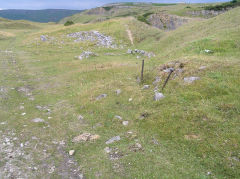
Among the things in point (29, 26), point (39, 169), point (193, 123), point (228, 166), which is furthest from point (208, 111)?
point (29, 26)

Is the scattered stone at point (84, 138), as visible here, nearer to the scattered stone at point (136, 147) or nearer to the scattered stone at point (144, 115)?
the scattered stone at point (136, 147)

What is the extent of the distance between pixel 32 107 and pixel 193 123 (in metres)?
11.0

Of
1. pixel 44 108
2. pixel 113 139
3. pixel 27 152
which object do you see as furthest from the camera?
pixel 44 108

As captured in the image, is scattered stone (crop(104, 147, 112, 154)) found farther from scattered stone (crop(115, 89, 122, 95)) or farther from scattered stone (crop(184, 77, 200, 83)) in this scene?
scattered stone (crop(184, 77, 200, 83))

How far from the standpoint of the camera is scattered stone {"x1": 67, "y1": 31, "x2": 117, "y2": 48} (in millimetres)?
40812

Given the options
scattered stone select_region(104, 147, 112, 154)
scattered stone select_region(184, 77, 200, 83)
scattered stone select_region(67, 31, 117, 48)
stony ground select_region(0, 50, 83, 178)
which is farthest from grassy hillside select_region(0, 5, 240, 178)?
scattered stone select_region(67, 31, 117, 48)

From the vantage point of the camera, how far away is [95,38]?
43594mm

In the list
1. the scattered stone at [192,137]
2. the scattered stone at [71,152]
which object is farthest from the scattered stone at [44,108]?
the scattered stone at [192,137]

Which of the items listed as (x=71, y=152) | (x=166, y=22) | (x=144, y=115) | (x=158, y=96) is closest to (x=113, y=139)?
(x=71, y=152)

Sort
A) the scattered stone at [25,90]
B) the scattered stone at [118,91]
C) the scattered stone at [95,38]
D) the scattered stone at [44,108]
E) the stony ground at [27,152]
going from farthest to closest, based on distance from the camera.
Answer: the scattered stone at [95,38], the scattered stone at [25,90], the scattered stone at [118,91], the scattered stone at [44,108], the stony ground at [27,152]

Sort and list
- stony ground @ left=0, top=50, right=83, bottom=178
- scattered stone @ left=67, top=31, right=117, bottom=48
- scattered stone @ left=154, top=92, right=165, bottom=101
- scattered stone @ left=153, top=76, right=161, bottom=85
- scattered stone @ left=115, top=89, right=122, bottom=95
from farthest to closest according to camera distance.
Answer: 1. scattered stone @ left=67, top=31, right=117, bottom=48
2. scattered stone @ left=115, top=89, right=122, bottom=95
3. scattered stone @ left=153, top=76, right=161, bottom=85
4. scattered stone @ left=154, top=92, right=165, bottom=101
5. stony ground @ left=0, top=50, right=83, bottom=178

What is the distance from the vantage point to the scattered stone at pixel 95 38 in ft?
134

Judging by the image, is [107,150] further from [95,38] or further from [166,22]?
[166,22]

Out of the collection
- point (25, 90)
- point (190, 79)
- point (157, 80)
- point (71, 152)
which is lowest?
point (71, 152)
